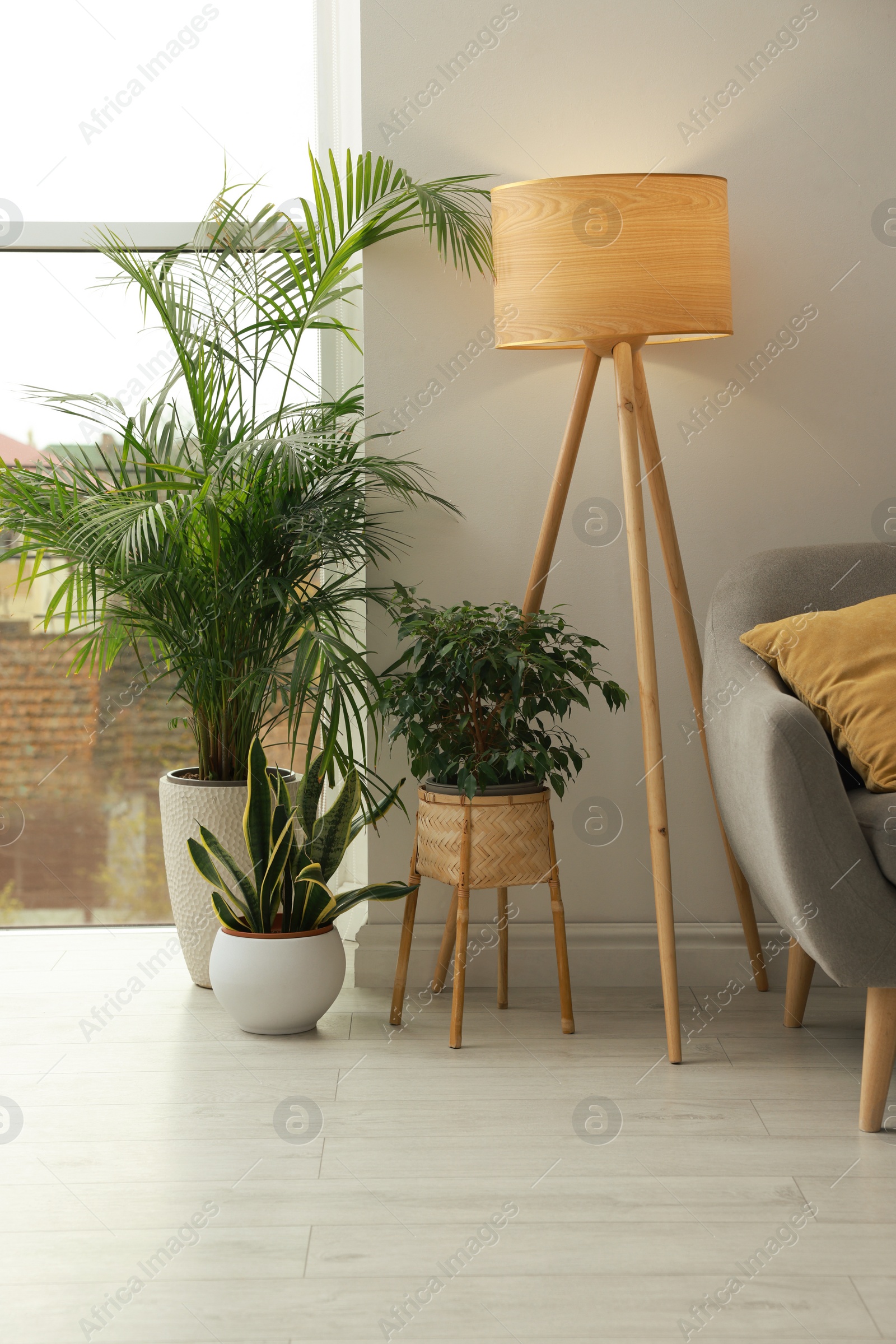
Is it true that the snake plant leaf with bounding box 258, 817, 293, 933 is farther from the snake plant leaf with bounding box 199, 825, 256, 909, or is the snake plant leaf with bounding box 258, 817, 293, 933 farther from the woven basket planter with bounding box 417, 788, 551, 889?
the woven basket planter with bounding box 417, 788, 551, 889

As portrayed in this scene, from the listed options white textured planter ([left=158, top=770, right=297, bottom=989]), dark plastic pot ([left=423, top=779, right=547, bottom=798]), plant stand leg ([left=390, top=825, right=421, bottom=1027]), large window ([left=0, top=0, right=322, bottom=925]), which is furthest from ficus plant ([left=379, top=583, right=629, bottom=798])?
large window ([left=0, top=0, right=322, bottom=925])

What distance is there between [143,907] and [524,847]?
1329 mm

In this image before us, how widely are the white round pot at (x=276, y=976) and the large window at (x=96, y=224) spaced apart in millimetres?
878

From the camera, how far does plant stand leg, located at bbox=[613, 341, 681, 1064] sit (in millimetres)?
2312

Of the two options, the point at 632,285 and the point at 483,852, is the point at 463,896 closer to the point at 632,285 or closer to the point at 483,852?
the point at 483,852

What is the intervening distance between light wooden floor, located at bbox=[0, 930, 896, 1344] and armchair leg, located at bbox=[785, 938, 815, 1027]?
0.03 meters

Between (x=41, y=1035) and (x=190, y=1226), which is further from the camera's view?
(x=41, y=1035)

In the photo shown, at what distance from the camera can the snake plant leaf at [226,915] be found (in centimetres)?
239

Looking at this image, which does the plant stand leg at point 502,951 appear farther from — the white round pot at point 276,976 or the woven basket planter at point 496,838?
the white round pot at point 276,976

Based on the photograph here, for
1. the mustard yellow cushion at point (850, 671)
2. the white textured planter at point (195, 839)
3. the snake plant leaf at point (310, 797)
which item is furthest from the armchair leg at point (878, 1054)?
the white textured planter at point (195, 839)

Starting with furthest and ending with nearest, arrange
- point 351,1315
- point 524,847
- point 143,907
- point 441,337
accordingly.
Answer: point 143,907, point 441,337, point 524,847, point 351,1315

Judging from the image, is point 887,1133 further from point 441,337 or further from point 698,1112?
point 441,337

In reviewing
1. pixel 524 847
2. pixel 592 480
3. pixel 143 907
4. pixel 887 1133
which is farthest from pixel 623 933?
pixel 143 907

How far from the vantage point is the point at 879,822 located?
197 centimetres
